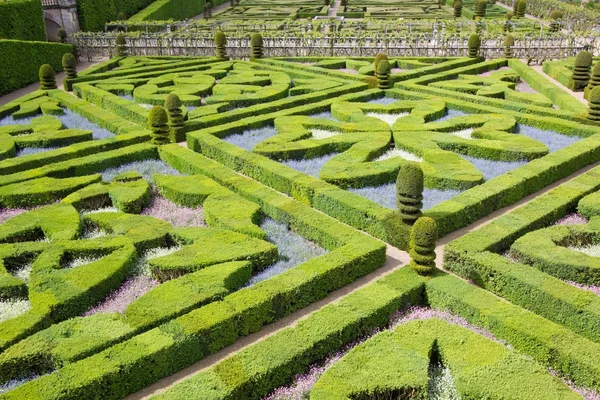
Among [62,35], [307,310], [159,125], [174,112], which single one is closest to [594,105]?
[307,310]

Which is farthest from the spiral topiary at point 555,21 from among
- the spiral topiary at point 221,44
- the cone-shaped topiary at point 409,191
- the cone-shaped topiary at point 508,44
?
the cone-shaped topiary at point 409,191

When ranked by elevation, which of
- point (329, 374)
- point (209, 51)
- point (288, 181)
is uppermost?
point (209, 51)

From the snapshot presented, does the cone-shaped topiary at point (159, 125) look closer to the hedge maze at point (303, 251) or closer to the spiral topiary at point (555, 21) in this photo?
the hedge maze at point (303, 251)

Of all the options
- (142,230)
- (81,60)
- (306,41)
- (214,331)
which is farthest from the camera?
(81,60)

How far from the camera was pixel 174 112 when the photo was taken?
1675cm

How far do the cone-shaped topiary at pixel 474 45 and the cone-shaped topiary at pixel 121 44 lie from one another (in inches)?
816

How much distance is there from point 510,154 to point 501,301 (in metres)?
7.32

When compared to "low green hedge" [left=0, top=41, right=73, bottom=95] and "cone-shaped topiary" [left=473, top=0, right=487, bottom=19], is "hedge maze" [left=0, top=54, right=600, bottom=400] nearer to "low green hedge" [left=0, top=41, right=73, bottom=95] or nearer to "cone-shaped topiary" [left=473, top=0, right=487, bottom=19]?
"low green hedge" [left=0, top=41, right=73, bottom=95]

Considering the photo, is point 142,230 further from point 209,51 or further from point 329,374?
point 209,51

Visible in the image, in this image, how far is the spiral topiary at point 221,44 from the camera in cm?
2873

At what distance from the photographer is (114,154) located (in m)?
15.4

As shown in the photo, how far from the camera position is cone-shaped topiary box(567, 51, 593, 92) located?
2183 cm

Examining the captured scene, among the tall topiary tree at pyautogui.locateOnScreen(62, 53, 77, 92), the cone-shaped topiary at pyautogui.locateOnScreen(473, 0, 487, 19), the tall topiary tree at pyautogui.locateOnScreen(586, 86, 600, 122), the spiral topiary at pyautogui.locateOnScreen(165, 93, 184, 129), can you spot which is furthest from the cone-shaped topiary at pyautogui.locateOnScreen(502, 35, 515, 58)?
the tall topiary tree at pyautogui.locateOnScreen(62, 53, 77, 92)

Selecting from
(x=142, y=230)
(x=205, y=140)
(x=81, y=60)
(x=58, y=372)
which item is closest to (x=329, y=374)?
(x=58, y=372)
